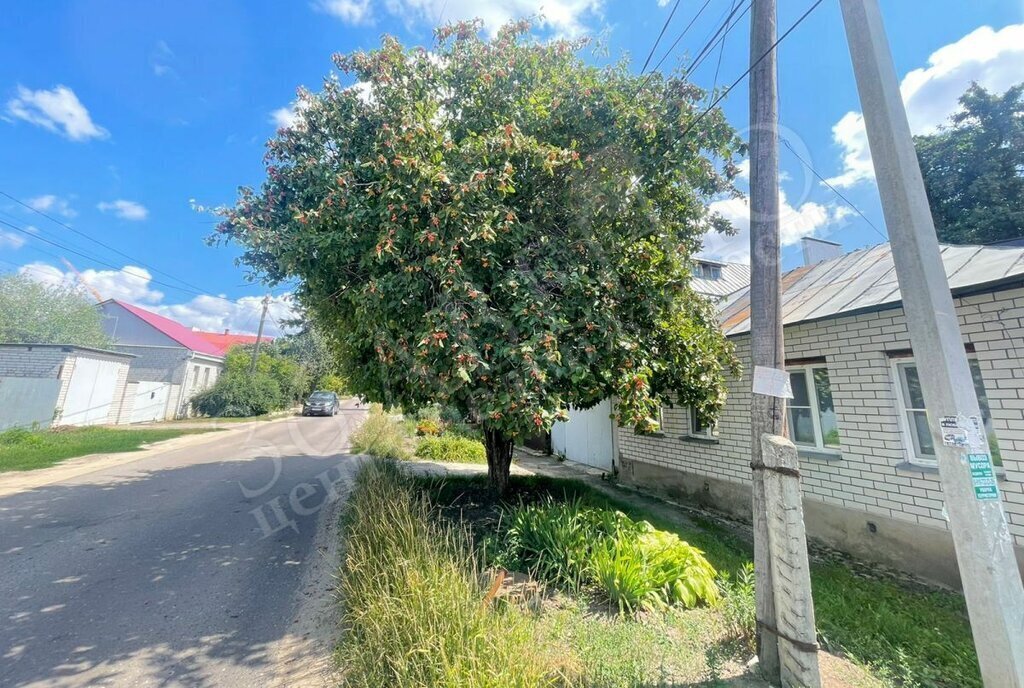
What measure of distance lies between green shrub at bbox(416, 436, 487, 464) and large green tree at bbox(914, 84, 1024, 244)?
19.9 meters

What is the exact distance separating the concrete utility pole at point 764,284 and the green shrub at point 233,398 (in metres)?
27.4

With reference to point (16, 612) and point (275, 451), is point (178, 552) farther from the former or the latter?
point (275, 451)

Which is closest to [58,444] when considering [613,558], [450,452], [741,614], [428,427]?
[428,427]

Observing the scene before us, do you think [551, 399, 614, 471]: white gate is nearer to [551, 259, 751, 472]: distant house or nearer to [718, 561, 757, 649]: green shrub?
[551, 259, 751, 472]: distant house

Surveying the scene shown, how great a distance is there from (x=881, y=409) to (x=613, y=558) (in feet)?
12.9

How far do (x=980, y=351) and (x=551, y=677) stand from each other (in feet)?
17.1

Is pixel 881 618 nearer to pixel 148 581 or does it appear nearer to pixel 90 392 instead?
pixel 148 581

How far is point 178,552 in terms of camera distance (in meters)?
5.24

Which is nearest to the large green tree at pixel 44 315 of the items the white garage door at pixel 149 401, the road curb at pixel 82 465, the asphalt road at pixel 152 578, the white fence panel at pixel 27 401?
the white garage door at pixel 149 401

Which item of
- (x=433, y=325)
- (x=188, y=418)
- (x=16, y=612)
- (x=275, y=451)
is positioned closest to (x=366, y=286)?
(x=433, y=325)

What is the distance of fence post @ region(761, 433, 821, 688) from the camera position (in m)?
2.42

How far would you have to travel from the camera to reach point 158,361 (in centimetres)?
2456

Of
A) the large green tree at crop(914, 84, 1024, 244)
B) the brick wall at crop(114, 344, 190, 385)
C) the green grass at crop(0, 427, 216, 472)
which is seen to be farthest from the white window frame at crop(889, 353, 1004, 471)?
the brick wall at crop(114, 344, 190, 385)

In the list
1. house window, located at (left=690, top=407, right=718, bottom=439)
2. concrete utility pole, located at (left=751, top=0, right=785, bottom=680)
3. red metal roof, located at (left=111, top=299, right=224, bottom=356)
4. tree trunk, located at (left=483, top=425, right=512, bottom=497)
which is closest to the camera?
concrete utility pole, located at (left=751, top=0, right=785, bottom=680)
